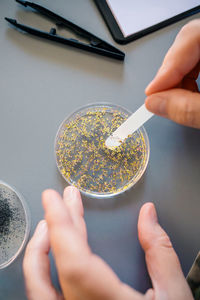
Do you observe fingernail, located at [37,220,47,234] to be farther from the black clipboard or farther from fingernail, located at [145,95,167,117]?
the black clipboard

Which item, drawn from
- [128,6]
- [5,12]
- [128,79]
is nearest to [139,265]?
[128,79]

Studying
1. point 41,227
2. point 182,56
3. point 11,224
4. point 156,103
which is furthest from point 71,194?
point 182,56

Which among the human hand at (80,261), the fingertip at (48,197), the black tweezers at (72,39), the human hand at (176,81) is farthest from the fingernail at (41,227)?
the black tweezers at (72,39)

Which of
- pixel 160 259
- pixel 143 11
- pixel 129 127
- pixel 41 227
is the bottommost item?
pixel 160 259

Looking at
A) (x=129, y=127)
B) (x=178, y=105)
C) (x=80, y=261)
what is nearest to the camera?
(x=80, y=261)

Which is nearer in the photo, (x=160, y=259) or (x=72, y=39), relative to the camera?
(x=160, y=259)

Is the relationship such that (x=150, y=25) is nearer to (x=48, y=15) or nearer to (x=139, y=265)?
(x=48, y=15)

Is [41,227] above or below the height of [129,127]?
below

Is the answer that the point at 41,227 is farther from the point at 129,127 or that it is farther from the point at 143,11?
the point at 143,11
